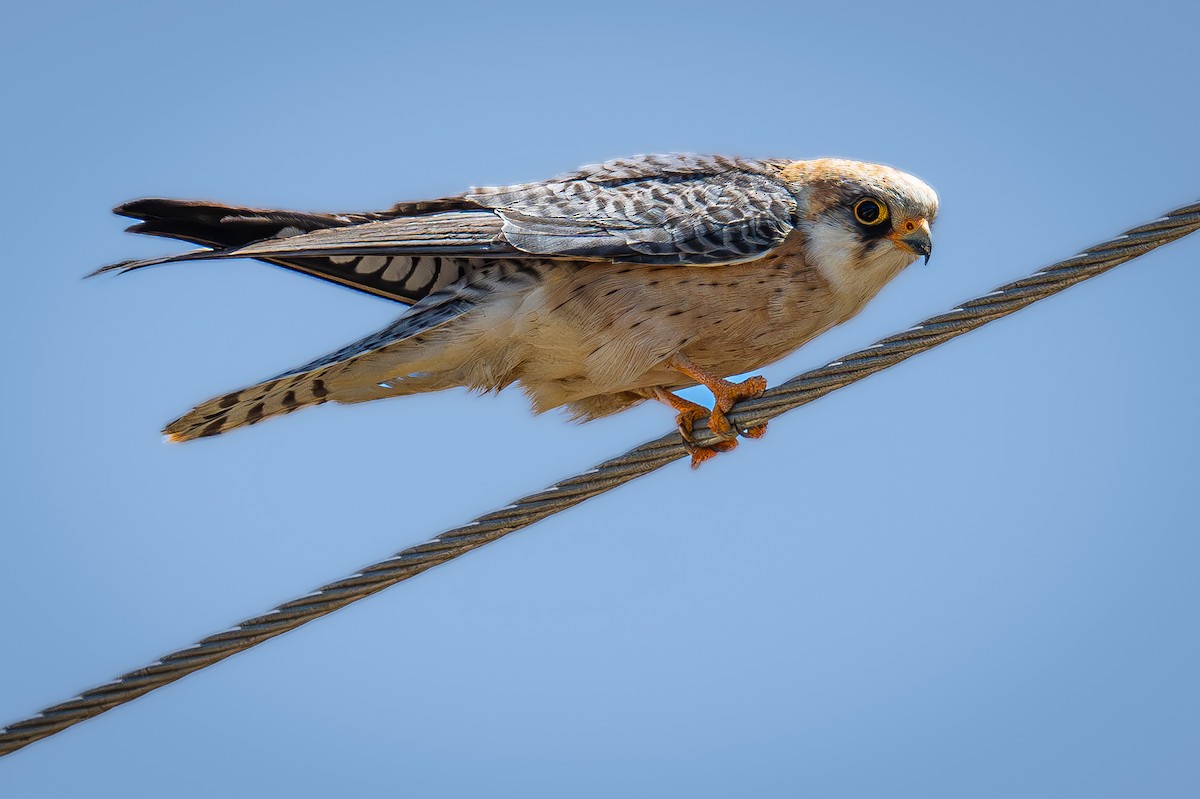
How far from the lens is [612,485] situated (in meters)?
4.26

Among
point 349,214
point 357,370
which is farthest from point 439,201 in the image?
point 357,370

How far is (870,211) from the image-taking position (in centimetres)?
530

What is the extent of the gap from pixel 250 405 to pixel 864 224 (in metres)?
2.48

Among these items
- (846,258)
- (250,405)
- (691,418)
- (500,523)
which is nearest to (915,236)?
(846,258)

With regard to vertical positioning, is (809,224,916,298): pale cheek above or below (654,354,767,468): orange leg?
above

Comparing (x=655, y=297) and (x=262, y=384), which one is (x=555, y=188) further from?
(x=262, y=384)

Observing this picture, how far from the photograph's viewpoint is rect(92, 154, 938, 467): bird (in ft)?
16.5

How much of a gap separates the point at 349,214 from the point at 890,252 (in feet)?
7.02

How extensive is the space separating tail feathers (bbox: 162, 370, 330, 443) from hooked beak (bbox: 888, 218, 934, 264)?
2312 mm

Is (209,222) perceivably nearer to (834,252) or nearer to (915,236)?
(834,252)

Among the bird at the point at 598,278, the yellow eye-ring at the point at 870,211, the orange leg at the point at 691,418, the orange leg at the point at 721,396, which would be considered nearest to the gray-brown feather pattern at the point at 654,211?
the bird at the point at 598,278

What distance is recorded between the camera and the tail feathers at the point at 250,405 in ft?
16.3

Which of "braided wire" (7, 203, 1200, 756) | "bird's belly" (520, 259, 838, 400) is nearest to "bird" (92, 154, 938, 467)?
"bird's belly" (520, 259, 838, 400)

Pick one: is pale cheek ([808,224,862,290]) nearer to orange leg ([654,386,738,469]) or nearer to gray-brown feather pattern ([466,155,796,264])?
gray-brown feather pattern ([466,155,796,264])
